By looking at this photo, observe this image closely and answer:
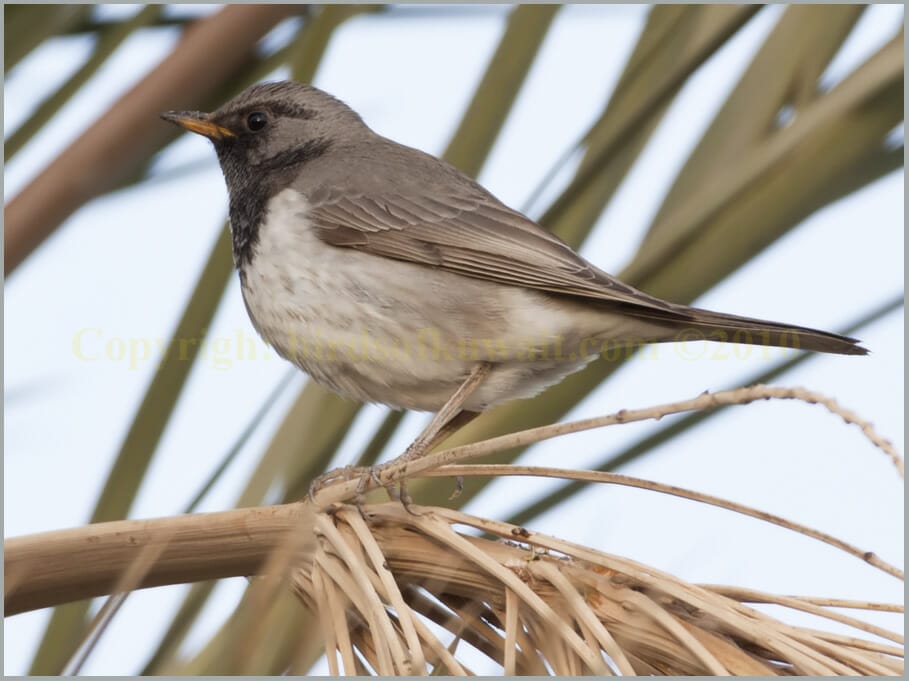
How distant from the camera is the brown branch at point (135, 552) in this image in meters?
1.72

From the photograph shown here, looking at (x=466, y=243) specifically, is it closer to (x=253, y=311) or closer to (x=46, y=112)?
(x=253, y=311)

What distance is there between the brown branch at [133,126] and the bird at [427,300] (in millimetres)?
670

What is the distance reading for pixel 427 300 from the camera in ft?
10.7

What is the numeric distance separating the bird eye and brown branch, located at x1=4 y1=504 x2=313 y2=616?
235 cm

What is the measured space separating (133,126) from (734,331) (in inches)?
66.5

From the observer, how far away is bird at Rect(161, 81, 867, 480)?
3.22 m

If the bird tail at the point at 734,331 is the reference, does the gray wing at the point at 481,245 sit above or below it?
above

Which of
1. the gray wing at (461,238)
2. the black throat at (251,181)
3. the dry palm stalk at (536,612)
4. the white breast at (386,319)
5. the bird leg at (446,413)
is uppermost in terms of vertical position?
the black throat at (251,181)

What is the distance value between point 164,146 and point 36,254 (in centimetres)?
67

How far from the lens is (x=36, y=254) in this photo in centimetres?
208

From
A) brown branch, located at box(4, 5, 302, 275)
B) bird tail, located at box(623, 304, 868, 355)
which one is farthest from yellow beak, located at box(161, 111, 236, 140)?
bird tail, located at box(623, 304, 868, 355)

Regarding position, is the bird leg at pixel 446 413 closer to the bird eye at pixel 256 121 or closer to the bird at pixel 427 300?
the bird at pixel 427 300

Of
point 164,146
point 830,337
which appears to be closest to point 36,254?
point 164,146

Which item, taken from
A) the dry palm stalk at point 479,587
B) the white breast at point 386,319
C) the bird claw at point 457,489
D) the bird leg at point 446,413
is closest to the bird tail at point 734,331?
the white breast at point 386,319
